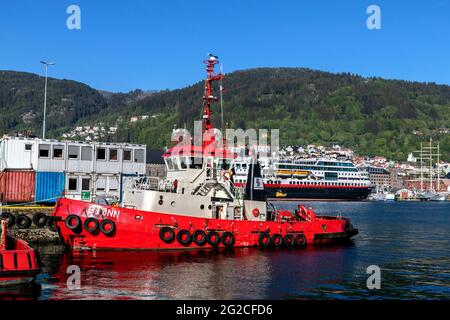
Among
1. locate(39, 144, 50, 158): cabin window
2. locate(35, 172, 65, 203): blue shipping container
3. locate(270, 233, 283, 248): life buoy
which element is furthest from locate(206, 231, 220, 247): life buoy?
locate(39, 144, 50, 158): cabin window

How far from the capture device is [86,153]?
36.6 metres

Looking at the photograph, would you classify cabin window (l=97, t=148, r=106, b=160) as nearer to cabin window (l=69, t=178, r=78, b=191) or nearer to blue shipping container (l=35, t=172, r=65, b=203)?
cabin window (l=69, t=178, r=78, b=191)

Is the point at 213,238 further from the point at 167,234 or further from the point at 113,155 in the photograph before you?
the point at 113,155

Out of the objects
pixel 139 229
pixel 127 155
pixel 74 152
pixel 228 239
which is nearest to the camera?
pixel 139 229

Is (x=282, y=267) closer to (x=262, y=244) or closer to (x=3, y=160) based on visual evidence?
(x=262, y=244)

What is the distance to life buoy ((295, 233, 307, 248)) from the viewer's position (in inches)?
1259

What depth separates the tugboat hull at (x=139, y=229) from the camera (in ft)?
86.9

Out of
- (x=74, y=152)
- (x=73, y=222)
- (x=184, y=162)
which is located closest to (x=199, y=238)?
(x=184, y=162)

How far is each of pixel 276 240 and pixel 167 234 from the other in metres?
6.77

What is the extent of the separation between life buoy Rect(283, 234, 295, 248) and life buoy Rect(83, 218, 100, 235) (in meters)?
10.9

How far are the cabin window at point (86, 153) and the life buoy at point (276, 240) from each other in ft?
45.7

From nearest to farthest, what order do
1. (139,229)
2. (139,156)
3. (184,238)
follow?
(139,229) → (184,238) → (139,156)
